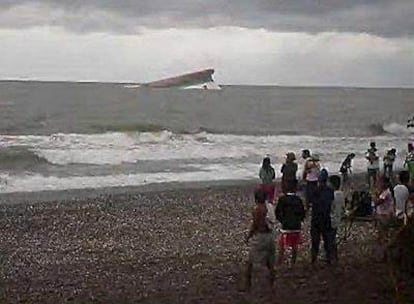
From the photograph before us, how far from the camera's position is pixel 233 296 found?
33.0 feet

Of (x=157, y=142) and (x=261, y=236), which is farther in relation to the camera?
(x=157, y=142)

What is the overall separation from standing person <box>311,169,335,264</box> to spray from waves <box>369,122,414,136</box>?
40889 millimetres

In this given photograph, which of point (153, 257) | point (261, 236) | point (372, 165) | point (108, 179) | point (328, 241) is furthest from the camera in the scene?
point (108, 179)

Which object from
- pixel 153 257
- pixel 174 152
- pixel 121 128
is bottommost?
pixel 153 257

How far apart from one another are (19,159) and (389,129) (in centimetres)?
3127

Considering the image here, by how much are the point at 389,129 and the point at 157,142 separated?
68.7 feet

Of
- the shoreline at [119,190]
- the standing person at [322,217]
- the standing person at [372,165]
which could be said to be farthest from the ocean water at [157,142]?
the standing person at [322,217]

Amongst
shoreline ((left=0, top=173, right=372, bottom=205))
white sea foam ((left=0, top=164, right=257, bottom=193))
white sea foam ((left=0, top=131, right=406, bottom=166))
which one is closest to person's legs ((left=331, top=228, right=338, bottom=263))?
shoreline ((left=0, top=173, right=372, bottom=205))

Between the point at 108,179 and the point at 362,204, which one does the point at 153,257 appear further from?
the point at 108,179

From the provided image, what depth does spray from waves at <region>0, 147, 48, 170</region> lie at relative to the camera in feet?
96.8

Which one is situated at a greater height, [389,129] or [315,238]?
[389,129]

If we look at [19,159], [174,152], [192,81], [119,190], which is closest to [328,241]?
[119,190]

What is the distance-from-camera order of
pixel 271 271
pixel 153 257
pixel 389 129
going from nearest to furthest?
pixel 271 271
pixel 153 257
pixel 389 129

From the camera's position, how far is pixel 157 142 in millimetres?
40969
